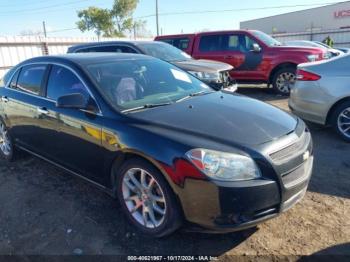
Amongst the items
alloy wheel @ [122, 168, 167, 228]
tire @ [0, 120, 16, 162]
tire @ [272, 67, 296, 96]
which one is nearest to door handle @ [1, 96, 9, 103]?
tire @ [0, 120, 16, 162]

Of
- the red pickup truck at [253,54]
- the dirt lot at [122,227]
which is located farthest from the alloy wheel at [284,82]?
the dirt lot at [122,227]

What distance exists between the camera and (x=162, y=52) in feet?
27.9

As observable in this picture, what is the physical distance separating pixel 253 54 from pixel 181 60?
2559 millimetres

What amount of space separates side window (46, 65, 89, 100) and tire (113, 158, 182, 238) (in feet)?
3.20

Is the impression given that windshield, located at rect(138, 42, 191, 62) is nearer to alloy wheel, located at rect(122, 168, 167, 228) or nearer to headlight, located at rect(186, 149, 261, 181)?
alloy wheel, located at rect(122, 168, 167, 228)

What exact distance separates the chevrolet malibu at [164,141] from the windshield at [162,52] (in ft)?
13.5

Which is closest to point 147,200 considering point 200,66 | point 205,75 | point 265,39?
point 205,75

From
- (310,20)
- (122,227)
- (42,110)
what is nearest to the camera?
(122,227)

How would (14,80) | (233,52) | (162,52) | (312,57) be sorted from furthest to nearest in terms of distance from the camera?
(233,52) < (312,57) < (162,52) < (14,80)

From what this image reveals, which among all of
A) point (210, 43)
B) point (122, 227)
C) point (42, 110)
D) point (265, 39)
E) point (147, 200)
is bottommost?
point (122, 227)

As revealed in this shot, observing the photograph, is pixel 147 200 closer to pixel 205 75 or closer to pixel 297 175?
pixel 297 175

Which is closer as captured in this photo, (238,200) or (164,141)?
(238,200)

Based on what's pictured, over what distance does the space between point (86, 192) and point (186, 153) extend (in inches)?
73.6

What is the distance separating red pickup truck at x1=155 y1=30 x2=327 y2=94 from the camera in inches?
358
